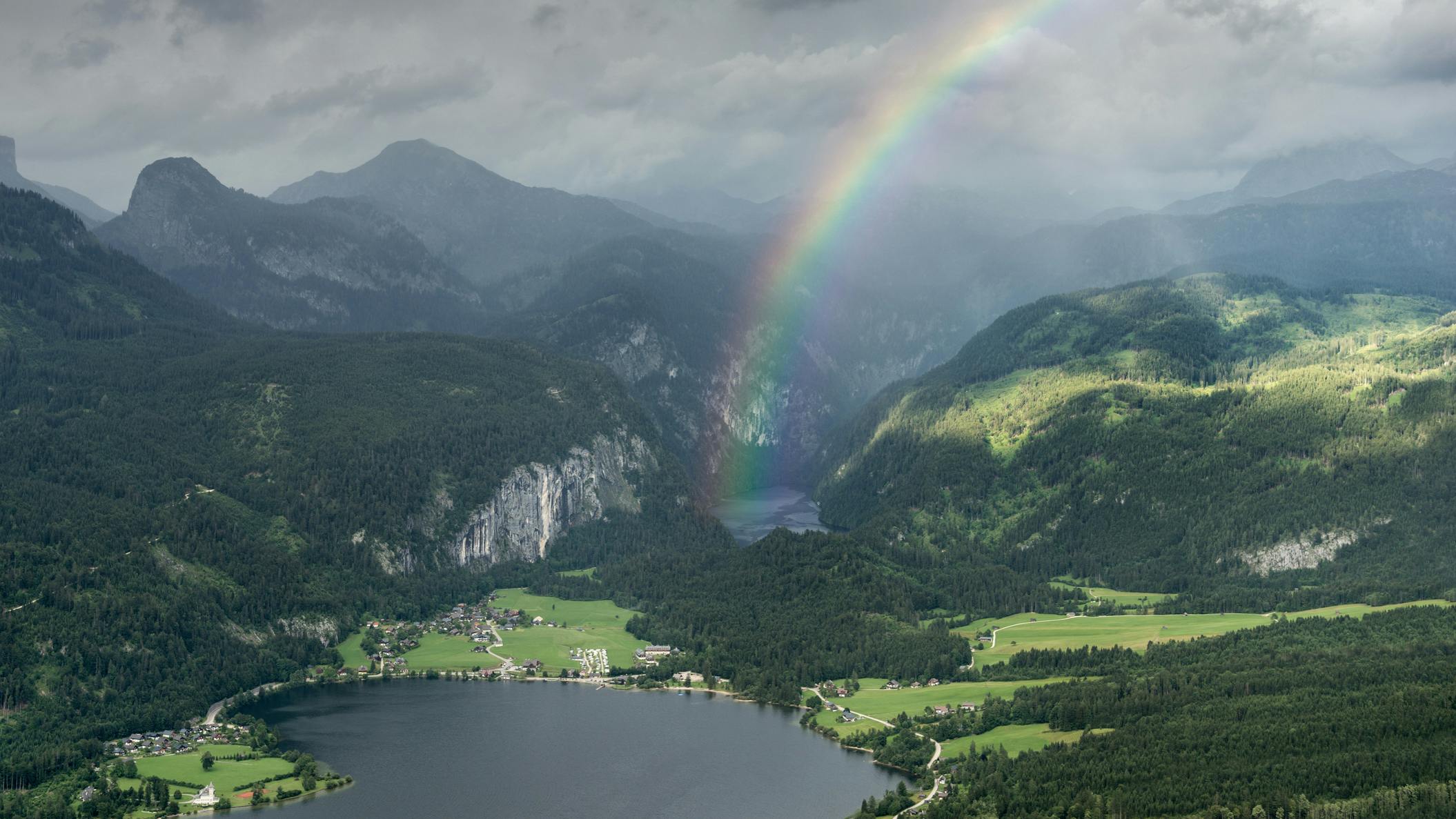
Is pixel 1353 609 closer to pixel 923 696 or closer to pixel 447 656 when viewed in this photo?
pixel 923 696

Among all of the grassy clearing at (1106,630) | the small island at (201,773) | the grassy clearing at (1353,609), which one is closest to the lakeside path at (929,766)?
the grassy clearing at (1106,630)

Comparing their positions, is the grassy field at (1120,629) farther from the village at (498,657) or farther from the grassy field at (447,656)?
the grassy field at (447,656)

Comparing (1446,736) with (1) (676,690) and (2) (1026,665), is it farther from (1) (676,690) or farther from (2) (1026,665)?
(1) (676,690)

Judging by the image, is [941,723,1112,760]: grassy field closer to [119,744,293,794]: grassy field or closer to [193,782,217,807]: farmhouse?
[119,744,293,794]: grassy field

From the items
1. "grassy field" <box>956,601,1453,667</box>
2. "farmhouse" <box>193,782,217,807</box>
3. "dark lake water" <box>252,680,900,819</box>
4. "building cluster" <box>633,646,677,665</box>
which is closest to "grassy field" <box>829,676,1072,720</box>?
"dark lake water" <box>252,680,900,819</box>

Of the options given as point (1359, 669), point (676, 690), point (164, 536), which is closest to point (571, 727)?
point (676, 690)

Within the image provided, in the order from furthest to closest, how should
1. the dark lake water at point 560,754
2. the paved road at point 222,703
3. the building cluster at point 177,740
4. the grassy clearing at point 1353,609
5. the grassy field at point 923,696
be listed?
1. the grassy clearing at point 1353,609
2. the paved road at point 222,703
3. the grassy field at point 923,696
4. the building cluster at point 177,740
5. the dark lake water at point 560,754

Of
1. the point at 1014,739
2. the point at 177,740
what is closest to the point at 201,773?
the point at 177,740
